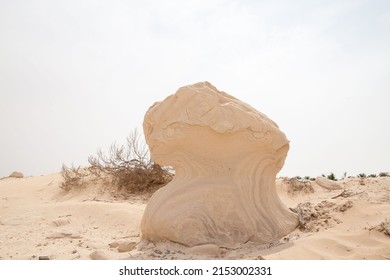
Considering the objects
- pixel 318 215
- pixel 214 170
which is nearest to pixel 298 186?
pixel 318 215

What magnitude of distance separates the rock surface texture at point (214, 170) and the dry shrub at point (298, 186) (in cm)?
405

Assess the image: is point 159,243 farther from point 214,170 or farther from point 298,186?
point 298,186

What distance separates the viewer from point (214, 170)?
5.17 metres

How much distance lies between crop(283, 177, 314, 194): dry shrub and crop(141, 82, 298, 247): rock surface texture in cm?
405

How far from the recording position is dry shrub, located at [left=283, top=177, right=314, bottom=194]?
9297 millimetres

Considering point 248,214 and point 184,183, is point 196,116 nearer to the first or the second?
point 184,183

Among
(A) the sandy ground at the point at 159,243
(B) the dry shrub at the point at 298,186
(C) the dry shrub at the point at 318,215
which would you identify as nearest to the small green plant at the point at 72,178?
(A) the sandy ground at the point at 159,243

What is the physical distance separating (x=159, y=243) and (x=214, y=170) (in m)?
1.11

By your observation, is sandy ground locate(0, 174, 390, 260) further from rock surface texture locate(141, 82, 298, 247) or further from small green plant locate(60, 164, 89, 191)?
small green plant locate(60, 164, 89, 191)

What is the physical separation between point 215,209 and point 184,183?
1.74ft

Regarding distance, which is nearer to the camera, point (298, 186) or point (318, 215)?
point (318, 215)

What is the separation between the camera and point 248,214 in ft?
16.5

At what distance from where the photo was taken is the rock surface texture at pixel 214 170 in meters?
4.89

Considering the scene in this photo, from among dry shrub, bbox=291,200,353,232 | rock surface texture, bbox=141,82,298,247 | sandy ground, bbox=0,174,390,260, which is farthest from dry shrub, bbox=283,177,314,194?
rock surface texture, bbox=141,82,298,247
